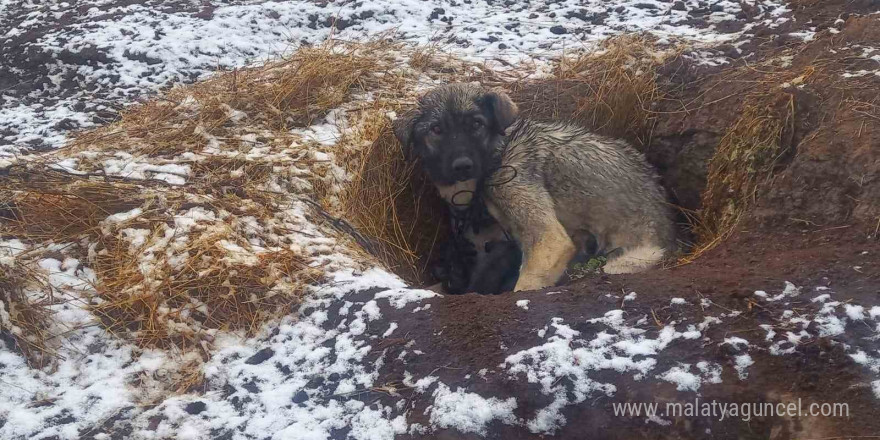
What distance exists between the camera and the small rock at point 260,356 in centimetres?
308

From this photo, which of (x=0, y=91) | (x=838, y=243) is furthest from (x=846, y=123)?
(x=0, y=91)

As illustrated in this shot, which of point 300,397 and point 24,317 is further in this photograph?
point 24,317

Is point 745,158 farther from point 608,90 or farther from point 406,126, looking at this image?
point 406,126

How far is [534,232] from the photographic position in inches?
176

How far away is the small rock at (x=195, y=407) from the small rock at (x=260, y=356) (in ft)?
0.95

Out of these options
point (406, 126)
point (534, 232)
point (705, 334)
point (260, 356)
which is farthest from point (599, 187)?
point (260, 356)

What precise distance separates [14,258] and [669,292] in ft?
10.6

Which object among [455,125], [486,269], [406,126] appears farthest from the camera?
[486,269]

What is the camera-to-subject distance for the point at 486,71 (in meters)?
5.73

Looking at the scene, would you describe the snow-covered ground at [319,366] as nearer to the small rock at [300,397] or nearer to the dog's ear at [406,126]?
the small rock at [300,397]

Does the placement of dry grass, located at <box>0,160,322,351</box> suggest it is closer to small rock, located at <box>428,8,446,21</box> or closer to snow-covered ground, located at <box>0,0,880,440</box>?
snow-covered ground, located at <box>0,0,880,440</box>

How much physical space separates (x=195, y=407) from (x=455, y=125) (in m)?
2.53

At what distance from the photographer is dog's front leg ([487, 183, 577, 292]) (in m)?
4.30

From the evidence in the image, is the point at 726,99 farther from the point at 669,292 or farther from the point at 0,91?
the point at 0,91
